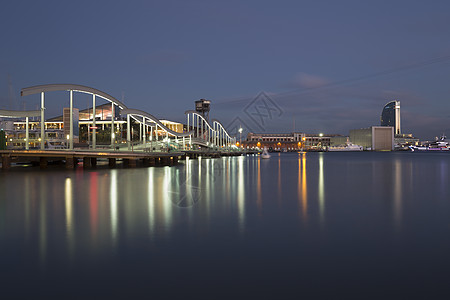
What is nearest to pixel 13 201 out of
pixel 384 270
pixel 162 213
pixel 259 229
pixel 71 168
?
pixel 162 213

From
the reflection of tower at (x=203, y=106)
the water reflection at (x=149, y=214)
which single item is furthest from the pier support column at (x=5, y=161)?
the reflection of tower at (x=203, y=106)

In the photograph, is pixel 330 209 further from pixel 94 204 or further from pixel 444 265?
pixel 94 204

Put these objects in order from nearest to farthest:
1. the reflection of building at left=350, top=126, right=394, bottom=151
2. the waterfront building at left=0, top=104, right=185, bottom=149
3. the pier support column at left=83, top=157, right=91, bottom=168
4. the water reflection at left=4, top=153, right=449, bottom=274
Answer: the water reflection at left=4, top=153, right=449, bottom=274, the pier support column at left=83, top=157, right=91, bottom=168, the waterfront building at left=0, top=104, right=185, bottom=149, the reflection of building at left=350, top=126, right=394, bottom=151

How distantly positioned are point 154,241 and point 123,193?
28.2 feet

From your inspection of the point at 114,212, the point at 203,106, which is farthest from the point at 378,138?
the point at 114,212

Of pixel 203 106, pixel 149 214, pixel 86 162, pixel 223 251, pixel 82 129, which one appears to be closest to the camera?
pixel 223 251

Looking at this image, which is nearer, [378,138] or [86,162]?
[86,162]

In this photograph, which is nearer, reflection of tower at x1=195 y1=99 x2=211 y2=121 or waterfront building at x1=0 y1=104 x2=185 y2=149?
waterfront building at x1=0 y1=104 x2=185 y2=149

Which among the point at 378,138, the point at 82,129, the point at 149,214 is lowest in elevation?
the point at 149,214

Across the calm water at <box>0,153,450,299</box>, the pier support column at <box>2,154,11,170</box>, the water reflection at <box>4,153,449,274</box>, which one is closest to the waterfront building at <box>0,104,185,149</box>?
the pier support column at <box>2,154,11,170</box>

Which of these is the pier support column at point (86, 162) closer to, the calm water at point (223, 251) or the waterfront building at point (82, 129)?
the waterfront building at point (82, 129)

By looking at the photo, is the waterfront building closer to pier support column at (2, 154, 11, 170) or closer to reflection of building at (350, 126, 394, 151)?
pier support column at (2, 154, 11, 170)

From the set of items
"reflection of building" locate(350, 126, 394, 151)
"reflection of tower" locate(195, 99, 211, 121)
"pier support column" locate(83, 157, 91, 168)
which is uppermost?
"reflection of tower" locate(195, 99, 211, 121)

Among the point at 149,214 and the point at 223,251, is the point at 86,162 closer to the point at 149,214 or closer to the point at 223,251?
the point at 149,214
